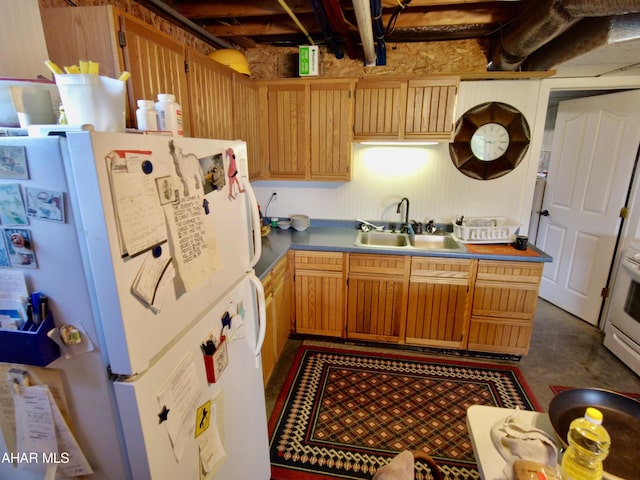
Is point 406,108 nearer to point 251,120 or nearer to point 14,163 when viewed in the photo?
point 251,120

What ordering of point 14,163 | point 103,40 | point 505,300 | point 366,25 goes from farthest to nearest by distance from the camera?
1. point 505,300
2. point 366,25
3. point 103,40
4. point 14,163

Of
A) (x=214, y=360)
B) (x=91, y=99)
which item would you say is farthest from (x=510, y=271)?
(x=91, y=99)

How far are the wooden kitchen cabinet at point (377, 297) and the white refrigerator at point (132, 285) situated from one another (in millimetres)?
1742

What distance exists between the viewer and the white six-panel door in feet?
9.71

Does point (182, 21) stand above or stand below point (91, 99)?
above

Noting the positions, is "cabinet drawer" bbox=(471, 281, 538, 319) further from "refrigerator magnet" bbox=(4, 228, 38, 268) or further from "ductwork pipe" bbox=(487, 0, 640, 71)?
"refrigerator magnet" bbox=(4, 228, 38, 268)

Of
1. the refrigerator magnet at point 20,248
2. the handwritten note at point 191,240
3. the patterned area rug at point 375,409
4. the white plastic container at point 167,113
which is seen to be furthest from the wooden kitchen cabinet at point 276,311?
the refrigerator magnet at point 20,248

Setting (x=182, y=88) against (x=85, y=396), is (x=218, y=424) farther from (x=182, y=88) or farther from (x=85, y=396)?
(x=182, y=88)

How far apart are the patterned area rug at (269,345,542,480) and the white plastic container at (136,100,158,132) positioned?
1.79 meters

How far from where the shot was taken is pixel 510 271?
255 centimetres

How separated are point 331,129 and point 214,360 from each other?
2.24m

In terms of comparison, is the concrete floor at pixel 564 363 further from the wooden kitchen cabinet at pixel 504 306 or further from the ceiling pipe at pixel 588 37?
the ceiling pipe at pixel 588 37

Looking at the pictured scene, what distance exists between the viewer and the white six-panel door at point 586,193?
2.96 meters

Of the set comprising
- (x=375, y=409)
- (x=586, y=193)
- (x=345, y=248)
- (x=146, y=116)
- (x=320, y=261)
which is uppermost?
(x=146, y=116)
